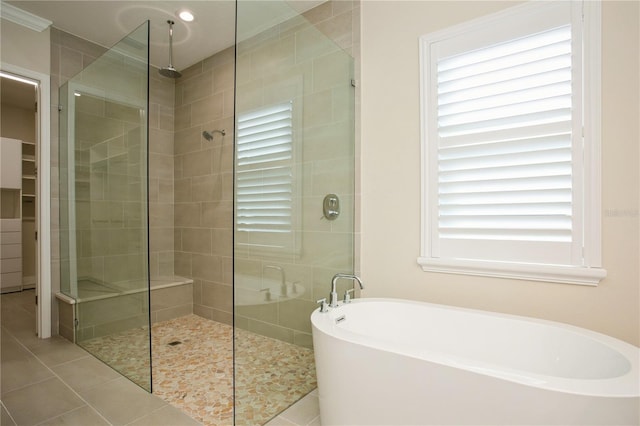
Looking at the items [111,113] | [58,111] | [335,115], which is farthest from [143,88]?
[58,111]

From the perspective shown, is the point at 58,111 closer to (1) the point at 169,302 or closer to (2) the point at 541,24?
(1) the point at 169,302

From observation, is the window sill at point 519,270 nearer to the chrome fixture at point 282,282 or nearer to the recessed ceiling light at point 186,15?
the chrome fixture at point 282,282

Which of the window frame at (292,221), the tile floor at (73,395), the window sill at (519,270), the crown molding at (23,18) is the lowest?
the tile floor at (73,395)

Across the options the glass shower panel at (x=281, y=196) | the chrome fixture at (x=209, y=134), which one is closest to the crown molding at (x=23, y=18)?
the chrome fixture at (x=209, y=134)

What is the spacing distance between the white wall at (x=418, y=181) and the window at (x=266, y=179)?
709 mm

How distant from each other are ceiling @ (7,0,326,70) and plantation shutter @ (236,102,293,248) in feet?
3.62

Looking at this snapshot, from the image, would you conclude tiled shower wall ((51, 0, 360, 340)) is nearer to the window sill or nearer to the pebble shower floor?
the pebble shower floor

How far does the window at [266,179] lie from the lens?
155 centimetres

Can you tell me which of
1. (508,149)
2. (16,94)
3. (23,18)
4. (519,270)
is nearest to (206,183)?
(23,18)

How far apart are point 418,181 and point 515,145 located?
1.81ft

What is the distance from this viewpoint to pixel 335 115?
7.18ft

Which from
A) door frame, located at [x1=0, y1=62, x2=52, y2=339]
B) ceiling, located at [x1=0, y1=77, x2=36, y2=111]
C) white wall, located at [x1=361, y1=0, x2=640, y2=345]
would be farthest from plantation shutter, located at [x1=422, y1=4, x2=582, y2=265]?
ceiling, located at [x1=0, y1=77, x2=36, y2=111]

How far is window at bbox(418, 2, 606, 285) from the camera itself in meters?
1.58

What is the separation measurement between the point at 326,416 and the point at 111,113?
2.39m
